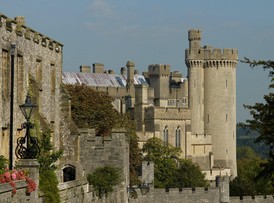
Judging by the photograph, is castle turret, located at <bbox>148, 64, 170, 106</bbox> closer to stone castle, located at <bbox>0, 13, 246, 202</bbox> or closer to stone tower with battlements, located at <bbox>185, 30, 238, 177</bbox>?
stone castle, located at <bbox>0, 13, 246, 202</bbox>

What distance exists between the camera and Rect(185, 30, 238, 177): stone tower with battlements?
403ft

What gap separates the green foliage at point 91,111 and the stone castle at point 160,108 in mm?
2018

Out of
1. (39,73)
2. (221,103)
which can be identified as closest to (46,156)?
(39,73)

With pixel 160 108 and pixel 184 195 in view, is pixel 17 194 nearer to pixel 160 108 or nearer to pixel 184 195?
pixel 184 195

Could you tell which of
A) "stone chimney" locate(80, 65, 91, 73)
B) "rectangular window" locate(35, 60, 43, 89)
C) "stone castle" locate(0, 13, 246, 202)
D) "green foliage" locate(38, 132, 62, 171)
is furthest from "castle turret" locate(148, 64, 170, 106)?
"green foliage" locate(38, 132, 62, 171)

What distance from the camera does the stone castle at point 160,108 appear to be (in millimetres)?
42250

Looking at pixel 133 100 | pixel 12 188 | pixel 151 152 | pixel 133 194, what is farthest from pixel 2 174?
pixel 133 100

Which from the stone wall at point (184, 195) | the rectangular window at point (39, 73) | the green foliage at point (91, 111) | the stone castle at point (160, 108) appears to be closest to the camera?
the rectangular window at point (39, 73)

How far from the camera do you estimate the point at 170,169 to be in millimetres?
89875

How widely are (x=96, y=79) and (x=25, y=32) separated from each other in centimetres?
9016

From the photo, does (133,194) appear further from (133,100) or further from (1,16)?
(133,100)

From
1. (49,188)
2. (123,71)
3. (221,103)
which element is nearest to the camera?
(49,188)

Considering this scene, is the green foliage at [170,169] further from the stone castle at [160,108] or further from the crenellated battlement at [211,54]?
the crenellated battlement at [211,54]

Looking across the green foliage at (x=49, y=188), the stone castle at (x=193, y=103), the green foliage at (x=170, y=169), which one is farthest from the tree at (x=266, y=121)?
the stone castle at (x=193, y=103)
